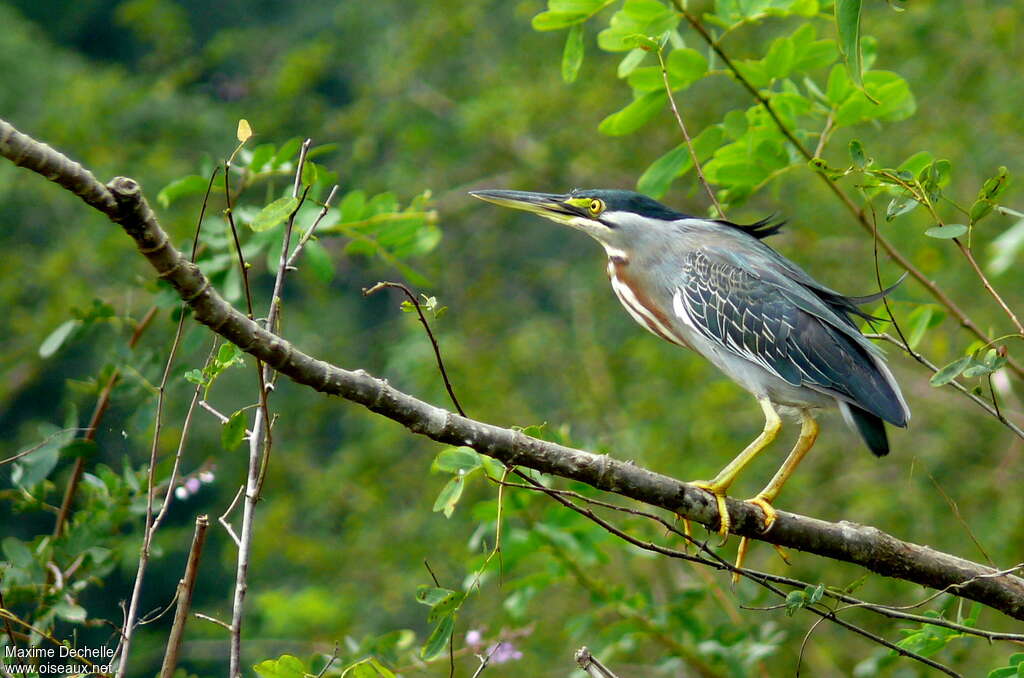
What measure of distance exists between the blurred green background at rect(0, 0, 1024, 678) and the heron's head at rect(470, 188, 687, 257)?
1.41m

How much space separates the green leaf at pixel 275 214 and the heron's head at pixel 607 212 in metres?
1.10

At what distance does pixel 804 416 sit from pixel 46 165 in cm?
220

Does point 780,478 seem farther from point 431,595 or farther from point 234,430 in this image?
point 234,430

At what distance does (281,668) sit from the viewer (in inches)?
71.1

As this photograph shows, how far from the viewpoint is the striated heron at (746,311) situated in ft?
9.11

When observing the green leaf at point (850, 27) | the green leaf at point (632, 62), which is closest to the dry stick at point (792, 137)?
the green leaf at point (632, 62)

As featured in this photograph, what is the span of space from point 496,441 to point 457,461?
6.2 inches

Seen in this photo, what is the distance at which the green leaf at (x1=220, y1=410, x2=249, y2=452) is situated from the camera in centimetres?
191

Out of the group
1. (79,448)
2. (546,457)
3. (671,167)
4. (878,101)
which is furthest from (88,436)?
(878,101)

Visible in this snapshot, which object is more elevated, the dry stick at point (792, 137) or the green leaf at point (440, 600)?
the dry stick at point (792, 137)

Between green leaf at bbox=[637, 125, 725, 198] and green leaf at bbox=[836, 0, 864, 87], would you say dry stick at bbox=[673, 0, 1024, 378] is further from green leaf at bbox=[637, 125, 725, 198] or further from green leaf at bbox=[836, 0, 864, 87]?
green leaf at bbox=[836, 0, 864, 87]

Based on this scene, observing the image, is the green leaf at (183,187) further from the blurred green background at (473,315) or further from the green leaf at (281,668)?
A: the blurred green background at (473,315)

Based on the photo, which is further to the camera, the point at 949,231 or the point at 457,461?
the point at 457,461

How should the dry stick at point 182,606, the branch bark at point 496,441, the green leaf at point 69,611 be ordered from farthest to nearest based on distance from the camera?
the green leaf at point 69,611
the dry stick at point 182,606
the branch bark at point 496,441
